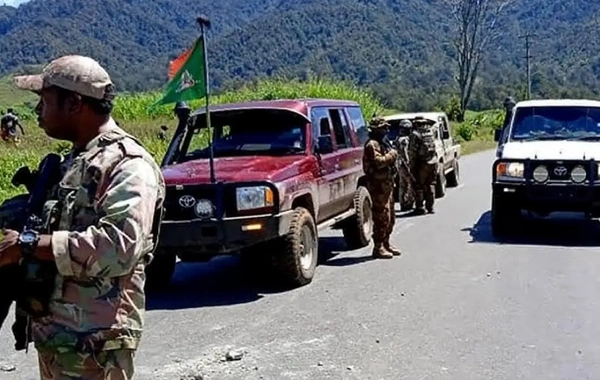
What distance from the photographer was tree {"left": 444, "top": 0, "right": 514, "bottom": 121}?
5988 cm

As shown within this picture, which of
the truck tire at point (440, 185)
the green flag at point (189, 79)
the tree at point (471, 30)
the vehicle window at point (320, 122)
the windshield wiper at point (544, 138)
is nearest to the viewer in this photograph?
the green flag at point (189, 79)

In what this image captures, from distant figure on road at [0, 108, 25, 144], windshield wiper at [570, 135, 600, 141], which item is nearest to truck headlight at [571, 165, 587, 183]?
windshield wiper at [570, 135, 600, 141]

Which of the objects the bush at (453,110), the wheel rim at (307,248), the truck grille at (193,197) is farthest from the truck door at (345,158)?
the bush at (453,110)

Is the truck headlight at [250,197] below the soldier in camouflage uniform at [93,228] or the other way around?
below

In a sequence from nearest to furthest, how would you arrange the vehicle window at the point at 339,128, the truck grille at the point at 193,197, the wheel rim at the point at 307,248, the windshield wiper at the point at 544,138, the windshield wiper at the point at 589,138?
the truck grille at the point at 193,197 → the wheel rim at the point at 307,248 → the vehicle window at the point at 339,128 → the windshield wiper at the point at 589,138 → the windshield wiper at the point at 544,138

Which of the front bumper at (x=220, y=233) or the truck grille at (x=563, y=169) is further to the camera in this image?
the truck grille at (x=563, y=169)

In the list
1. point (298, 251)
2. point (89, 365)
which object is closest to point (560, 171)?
point (298, 251)

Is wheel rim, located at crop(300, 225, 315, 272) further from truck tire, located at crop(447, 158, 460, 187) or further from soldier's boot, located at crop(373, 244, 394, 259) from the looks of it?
truck tire, located at crop(447, 158, 460, 187)

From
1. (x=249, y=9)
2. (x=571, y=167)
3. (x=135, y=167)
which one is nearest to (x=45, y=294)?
(x=135, y=167)

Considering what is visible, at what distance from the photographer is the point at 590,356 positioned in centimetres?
630

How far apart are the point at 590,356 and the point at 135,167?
4.33 m

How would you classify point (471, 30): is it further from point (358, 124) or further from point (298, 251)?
point (298, 251)

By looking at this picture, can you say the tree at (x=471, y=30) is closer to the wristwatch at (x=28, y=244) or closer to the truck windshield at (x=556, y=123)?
the truck windshield at (x=556, y=123)

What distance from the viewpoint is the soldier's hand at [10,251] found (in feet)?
9.16
